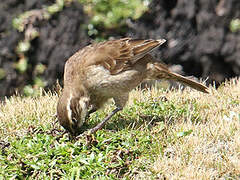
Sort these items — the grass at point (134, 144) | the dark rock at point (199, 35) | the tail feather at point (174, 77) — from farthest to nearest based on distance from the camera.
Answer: the dark rock at point (199, 35) < the tail feather at point (174, 77) < the grass at point (134, 144)

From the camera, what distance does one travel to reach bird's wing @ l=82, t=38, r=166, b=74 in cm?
661

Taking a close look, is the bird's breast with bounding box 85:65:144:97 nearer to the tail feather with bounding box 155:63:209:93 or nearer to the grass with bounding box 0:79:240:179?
the grass with bounding box 0:79:240:179

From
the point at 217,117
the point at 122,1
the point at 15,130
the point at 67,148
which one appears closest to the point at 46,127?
the point at 15,130

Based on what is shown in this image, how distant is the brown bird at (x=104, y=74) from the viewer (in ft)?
20.3

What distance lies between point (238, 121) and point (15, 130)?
3211 millimetres

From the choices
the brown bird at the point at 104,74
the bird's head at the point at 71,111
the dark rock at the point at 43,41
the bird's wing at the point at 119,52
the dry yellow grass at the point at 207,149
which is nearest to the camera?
the dry yellow grass at the point at 207,149

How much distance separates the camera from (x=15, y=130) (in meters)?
6.56

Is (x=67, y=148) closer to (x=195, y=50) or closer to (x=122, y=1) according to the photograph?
(x=195, y=50)

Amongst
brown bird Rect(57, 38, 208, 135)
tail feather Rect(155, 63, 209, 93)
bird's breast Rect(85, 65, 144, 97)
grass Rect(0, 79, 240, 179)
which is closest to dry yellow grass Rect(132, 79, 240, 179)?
grass Rect(0, 79, 240, 179)

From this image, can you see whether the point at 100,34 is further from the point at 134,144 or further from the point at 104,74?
the point at 134,144

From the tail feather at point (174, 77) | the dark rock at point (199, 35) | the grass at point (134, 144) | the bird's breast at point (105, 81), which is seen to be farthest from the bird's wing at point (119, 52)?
the dark rock at point (199, 35)

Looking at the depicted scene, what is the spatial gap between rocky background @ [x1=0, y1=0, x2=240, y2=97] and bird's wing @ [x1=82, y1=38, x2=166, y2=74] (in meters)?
3.87

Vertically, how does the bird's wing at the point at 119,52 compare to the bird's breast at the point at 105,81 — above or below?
above

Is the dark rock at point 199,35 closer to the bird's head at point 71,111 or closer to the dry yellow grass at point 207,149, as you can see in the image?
the dry yellow grass at point 207,149
